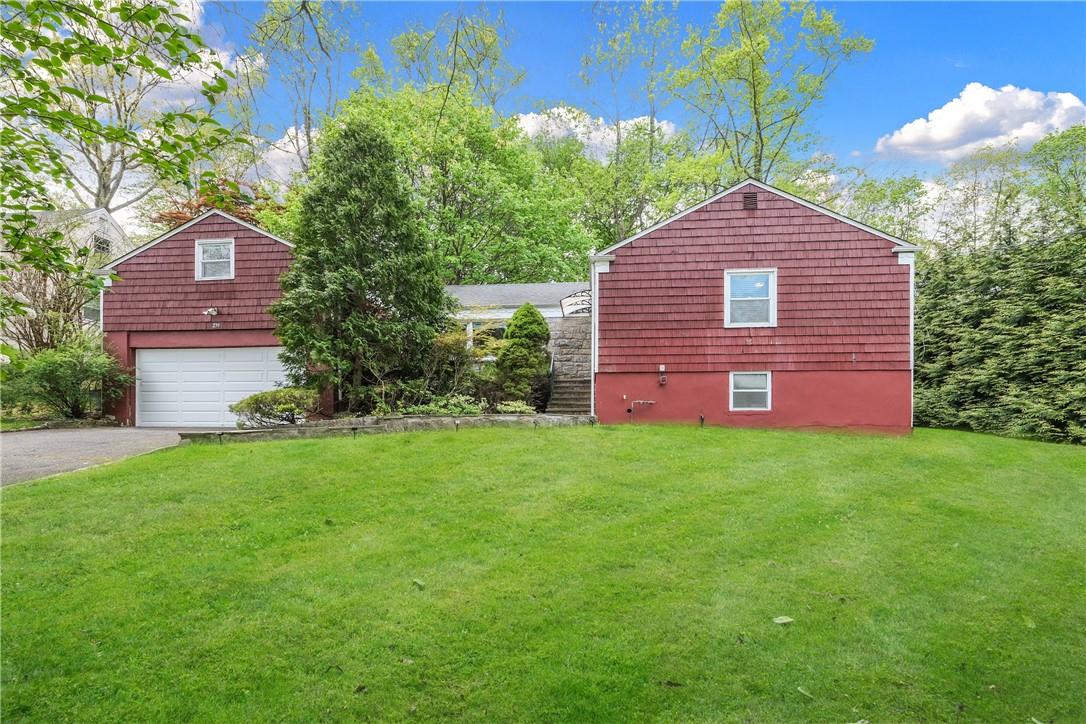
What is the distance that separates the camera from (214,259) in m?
13.4

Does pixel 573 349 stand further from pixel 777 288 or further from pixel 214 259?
pixel 214 259

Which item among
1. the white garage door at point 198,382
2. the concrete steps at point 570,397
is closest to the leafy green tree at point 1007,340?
the concrete steps at point 570,397

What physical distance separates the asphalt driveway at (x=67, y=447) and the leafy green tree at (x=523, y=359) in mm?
6124

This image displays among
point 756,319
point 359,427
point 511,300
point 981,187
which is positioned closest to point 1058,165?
point 981,187

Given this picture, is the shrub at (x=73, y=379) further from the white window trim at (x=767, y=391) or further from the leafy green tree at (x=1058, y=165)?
the leafy green tree at (x=1058, y=165)

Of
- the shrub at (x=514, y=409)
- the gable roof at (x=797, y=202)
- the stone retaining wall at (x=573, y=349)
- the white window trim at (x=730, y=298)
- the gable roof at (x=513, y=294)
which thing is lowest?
the shrub at (x=514, y=409)

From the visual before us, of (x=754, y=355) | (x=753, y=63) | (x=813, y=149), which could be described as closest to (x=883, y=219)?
(x=813, y=149)

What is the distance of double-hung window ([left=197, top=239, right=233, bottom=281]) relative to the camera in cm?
1331

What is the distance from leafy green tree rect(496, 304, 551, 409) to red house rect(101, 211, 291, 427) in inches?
212

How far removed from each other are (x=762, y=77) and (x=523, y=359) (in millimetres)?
16756

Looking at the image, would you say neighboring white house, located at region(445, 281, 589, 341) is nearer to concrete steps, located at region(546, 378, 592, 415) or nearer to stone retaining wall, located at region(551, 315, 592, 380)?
stone retaining wall, located at region(551, 315, 592, 380)

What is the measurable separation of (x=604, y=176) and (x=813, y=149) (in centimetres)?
877

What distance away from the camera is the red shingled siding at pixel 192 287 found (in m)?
13.1

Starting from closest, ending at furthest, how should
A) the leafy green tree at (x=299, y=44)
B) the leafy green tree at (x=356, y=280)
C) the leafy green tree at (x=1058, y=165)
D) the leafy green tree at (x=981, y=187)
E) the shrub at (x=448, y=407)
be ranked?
the leafy green tree at (x=299, y=44) → the shrub at (x=448, y=407) → the leafy green tree at (x=356, y=280) → the leafy green tree at (x=1058, y=165) → the leafy green tree at (x=981, y=187)
